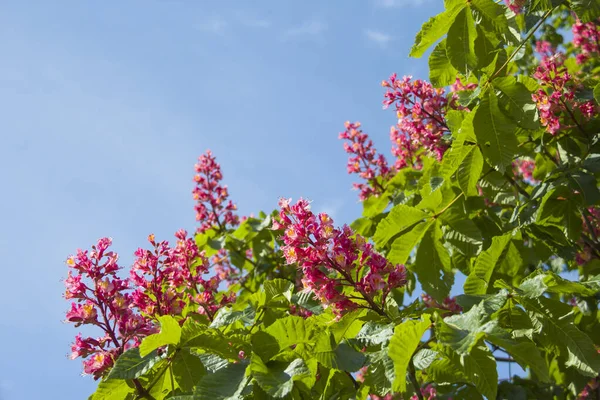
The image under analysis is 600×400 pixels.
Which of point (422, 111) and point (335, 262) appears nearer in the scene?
point (335, 262)

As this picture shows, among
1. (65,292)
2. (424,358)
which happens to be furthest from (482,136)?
(65,292)

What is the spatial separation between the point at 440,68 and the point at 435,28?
0.22m

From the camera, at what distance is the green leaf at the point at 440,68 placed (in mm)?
2887

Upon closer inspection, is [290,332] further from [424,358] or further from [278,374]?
[424,358]

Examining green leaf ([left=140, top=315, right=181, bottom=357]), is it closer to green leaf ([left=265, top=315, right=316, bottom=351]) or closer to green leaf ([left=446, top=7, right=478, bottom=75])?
green leaf ([left=265, top=315, right=316, bottom=351])

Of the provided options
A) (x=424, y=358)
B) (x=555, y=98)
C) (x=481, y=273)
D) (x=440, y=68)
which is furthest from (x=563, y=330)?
(x=555, y=98)

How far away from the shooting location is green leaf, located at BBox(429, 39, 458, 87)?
114 inches

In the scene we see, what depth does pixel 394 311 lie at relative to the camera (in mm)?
2434

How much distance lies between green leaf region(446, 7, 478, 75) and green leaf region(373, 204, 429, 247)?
0.70 meters

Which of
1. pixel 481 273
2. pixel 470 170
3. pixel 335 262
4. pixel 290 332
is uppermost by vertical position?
pixel 470 170

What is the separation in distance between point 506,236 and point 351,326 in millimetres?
1060

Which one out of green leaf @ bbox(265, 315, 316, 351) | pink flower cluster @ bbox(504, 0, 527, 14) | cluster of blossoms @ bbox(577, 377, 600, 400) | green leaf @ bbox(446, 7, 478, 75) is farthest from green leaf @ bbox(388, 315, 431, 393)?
cluster of blossoms @ bbox(577, 377, 600, 400)

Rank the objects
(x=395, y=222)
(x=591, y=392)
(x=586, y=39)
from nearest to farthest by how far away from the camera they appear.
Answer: (x=395, y=222)
(x=591, y=392)
(x=586, y=39)

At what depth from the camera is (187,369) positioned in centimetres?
224
